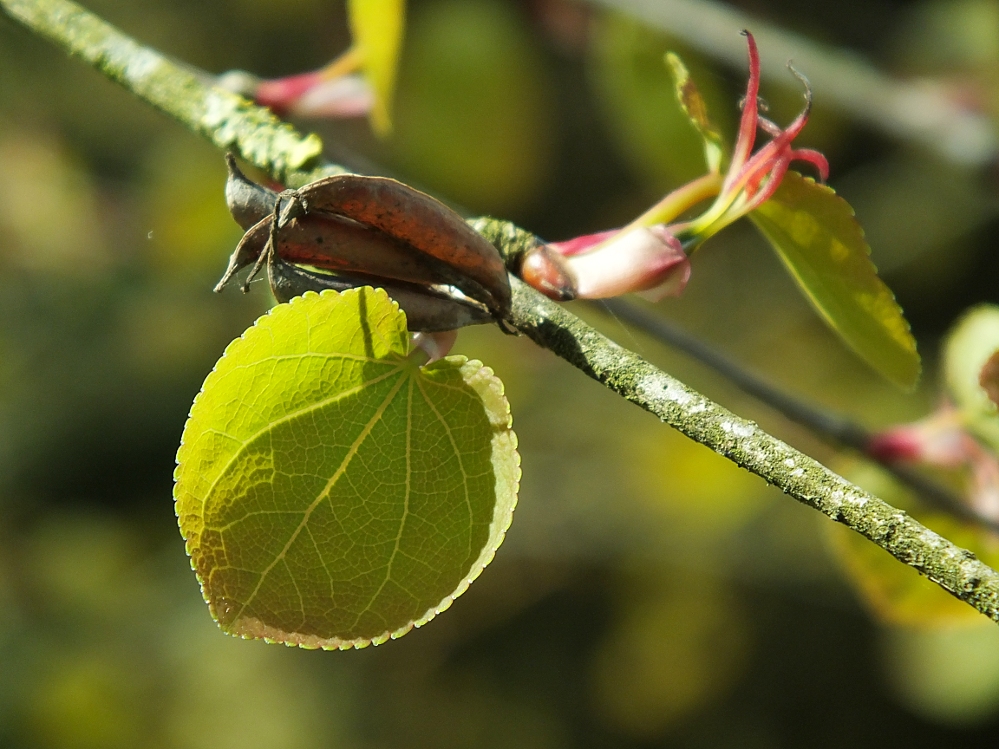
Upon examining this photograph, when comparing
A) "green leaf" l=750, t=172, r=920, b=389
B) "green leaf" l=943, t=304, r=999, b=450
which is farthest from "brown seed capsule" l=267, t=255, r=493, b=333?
"green leaf" l=943, t=304, r=999, b=450

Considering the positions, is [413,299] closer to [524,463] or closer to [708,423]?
[708,423]

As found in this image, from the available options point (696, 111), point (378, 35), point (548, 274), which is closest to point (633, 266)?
point (548, 274)

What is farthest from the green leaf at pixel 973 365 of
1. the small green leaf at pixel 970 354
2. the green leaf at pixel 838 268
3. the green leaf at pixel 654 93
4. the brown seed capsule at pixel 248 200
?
the brown seed capsule at pixel 248 200

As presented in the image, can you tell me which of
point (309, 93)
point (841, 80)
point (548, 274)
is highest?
point (548, 274)

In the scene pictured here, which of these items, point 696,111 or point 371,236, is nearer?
point 371,236

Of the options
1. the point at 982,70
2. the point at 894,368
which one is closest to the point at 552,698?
the point at 982,70

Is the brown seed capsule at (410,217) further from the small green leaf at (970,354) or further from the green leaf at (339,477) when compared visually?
the small green leaf at (970,354)
